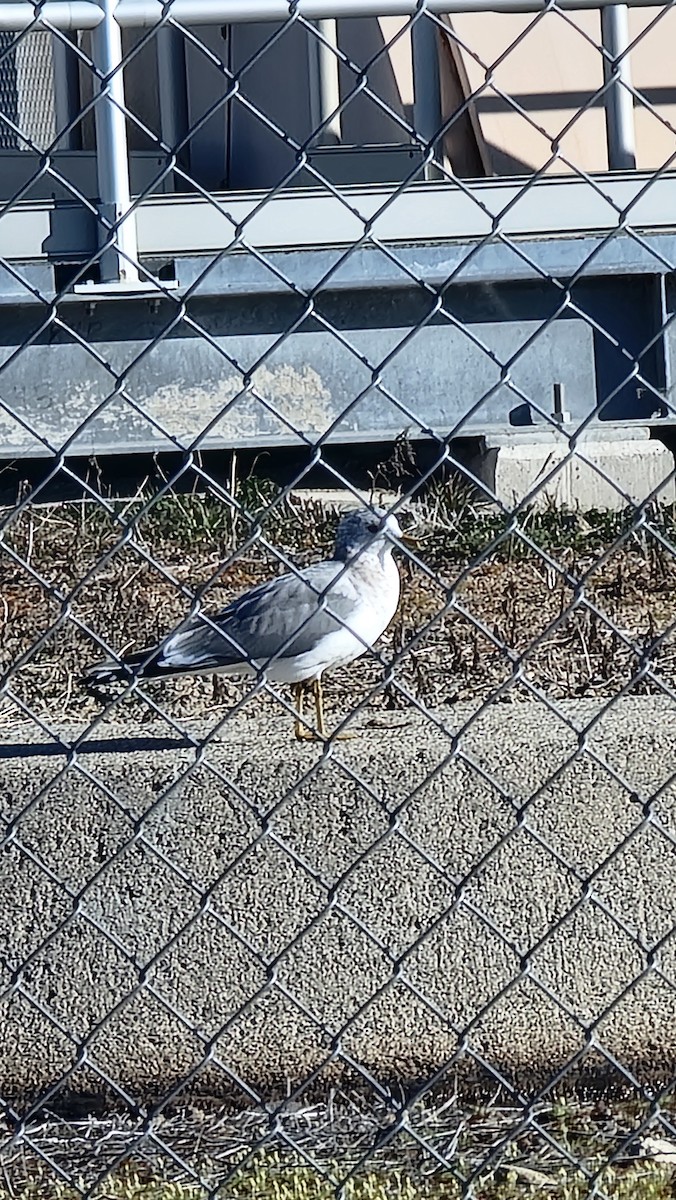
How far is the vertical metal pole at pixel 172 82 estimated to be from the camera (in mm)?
8133

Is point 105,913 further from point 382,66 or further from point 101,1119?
point 382,66

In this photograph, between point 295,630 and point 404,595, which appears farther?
point 404,595

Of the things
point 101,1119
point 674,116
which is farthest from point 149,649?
point 674,116

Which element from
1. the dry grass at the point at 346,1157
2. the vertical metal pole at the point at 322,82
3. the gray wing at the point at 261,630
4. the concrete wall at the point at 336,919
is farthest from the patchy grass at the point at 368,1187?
the vertical metal pole at the point at 322,82

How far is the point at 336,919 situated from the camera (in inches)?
128

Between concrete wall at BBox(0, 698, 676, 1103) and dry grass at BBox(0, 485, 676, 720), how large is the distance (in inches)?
46.9

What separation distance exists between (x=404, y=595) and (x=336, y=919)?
96.5 inches

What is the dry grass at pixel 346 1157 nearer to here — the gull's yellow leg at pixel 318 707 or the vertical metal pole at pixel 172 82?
the gull's yellow leg at pixel 318 707

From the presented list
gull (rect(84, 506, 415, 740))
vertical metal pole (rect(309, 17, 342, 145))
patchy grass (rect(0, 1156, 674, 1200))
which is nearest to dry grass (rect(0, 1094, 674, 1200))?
patchy grass (rect(0, 1156, 674, 1200))

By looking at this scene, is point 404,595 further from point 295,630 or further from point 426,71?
point 426,71

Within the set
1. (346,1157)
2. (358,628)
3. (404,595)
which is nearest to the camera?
(346,1157)

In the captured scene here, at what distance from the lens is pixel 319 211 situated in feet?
20.6

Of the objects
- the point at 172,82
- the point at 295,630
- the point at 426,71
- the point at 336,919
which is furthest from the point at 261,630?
the point at 172,82

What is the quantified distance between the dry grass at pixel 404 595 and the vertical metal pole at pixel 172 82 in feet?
9.06
